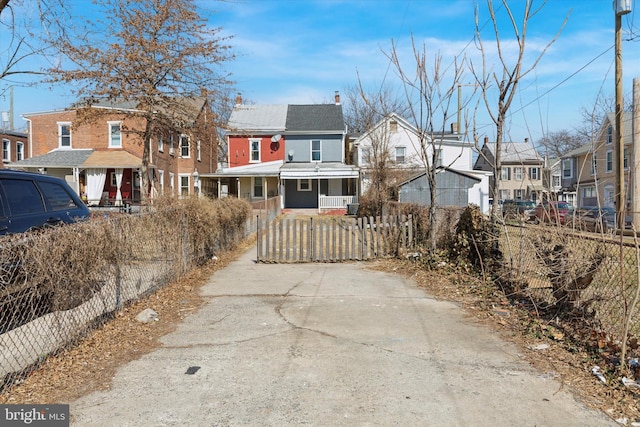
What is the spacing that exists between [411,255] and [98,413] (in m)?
8.40

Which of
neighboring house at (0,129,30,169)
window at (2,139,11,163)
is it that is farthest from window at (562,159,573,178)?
window at (2,139,11,163)

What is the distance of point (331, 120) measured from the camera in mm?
35219

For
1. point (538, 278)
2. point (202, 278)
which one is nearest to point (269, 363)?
point (538, 278)

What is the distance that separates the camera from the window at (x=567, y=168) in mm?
49781

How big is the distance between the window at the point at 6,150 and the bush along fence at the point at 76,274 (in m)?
34.6

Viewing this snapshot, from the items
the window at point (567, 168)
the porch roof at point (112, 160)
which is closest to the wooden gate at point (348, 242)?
the porch roof at point (112, 160)

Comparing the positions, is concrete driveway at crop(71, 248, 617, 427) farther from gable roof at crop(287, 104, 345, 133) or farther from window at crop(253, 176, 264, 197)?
gable roof at crop(287, 104, 345, 133)

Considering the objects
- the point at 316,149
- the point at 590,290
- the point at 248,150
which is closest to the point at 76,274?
the point at 590,290

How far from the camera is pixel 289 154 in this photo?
3478 centimetres

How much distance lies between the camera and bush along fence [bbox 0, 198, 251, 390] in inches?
159

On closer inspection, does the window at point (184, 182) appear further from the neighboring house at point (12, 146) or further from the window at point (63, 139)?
the neighboring house at point (12, 146)

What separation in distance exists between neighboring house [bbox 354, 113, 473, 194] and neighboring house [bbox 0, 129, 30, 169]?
1034 inches

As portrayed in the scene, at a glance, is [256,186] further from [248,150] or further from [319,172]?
[319,172]

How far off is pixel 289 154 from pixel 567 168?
34.5 meters
